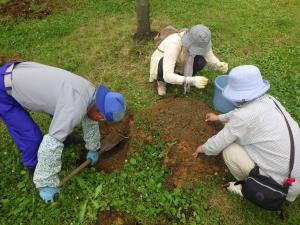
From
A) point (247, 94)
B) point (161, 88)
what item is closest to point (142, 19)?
point (161, 88)

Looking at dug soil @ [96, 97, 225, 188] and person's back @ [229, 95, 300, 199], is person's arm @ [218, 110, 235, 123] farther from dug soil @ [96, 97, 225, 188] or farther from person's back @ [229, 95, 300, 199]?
person's back @ [229, 95, 300, 199]

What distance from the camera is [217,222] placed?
3.27 metres

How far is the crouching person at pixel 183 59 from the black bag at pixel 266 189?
119cm

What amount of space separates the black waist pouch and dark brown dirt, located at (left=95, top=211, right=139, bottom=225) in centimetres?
109

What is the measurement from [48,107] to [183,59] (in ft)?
6.15

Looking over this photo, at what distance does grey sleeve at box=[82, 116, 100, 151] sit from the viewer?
135 inches

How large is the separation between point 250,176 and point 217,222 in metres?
0.54

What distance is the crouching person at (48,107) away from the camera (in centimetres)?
290

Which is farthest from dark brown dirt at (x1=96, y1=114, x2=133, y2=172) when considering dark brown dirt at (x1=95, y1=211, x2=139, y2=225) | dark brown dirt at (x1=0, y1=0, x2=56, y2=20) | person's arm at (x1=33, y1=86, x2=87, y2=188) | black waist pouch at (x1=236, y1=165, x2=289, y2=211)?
dark brown dirt at (x1=0, y1=0, x2=56, y2=20)

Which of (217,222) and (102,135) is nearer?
(217,222)

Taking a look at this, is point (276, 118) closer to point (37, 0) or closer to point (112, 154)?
point (112, 154)

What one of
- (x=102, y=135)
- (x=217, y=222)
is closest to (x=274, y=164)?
(x=217, y=222)

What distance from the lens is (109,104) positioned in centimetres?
291

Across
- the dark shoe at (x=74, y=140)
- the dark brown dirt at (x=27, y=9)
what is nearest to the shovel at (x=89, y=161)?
the dark shoe at (x=74, y=140)
